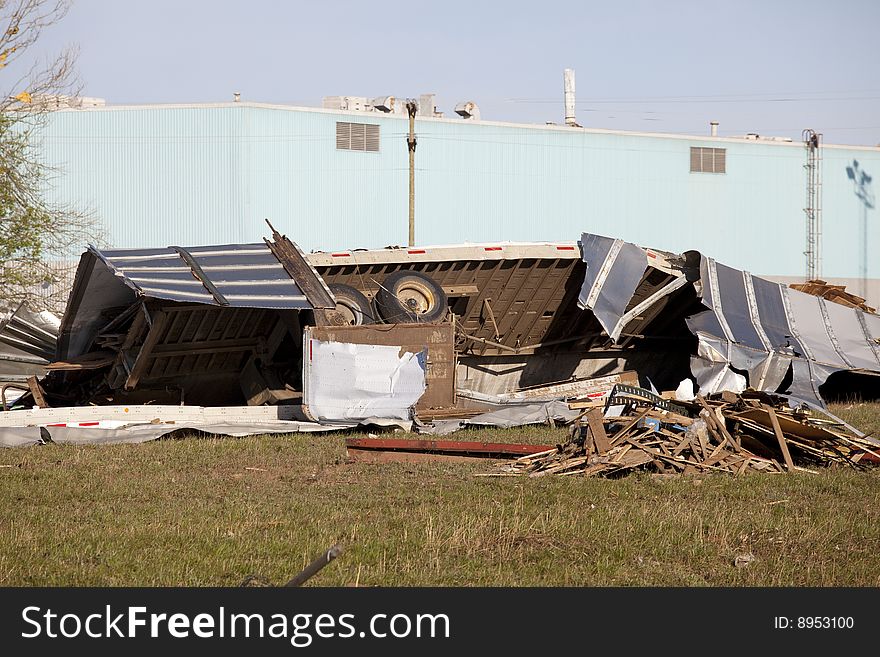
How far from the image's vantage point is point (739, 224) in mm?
39719

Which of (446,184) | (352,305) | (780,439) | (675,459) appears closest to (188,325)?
(352,305)

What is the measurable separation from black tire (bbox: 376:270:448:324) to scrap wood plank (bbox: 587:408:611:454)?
498 cm

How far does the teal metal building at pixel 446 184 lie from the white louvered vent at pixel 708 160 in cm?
Result: 5

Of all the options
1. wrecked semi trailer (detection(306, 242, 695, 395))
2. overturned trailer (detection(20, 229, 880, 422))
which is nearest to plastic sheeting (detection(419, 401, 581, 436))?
overturned trailer (detection(20, 229, 880, 422))

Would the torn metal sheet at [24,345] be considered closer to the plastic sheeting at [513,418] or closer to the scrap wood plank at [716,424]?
the plastic sheeting at [513,418]

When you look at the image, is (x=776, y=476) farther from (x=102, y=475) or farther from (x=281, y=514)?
(x=102, y=475)

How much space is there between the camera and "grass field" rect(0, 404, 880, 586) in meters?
6.54

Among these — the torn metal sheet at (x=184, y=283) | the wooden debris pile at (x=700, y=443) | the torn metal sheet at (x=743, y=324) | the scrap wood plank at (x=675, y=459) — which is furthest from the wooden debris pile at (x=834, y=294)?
the torn metal sheet at (x=184, y=283)

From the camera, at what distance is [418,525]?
7789 millimetres

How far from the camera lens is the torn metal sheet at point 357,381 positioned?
13.6 metres

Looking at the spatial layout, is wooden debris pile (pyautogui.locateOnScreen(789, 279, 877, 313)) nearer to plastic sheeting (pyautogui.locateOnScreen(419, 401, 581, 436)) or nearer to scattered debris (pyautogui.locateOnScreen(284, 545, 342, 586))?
plastic sheeting (pyautogui.locateOnScreen(419, 401, 581, 436))

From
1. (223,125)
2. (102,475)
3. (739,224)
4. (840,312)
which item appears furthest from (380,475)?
(739,224)

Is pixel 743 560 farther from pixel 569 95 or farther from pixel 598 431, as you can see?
pixel 569 95

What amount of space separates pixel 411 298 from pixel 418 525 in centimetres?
785
